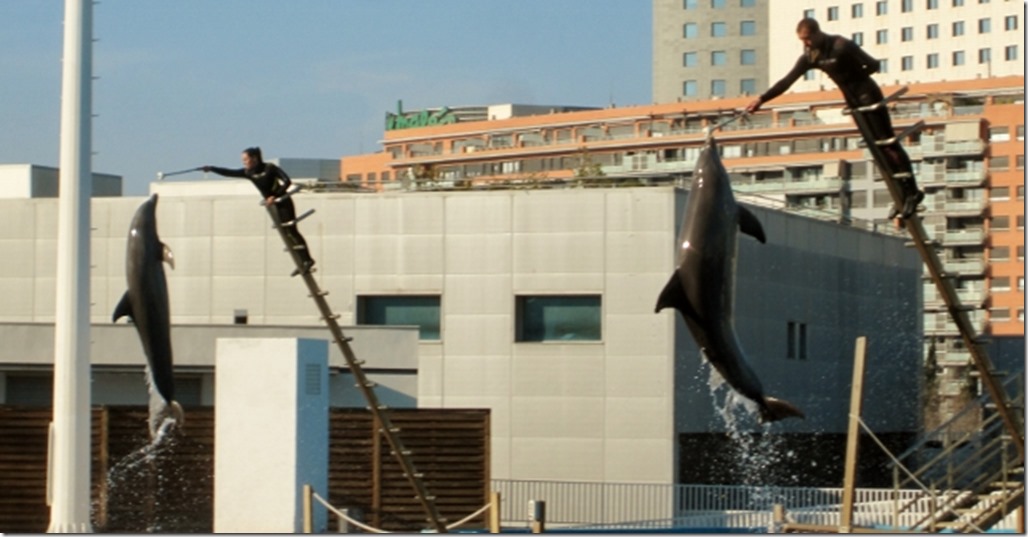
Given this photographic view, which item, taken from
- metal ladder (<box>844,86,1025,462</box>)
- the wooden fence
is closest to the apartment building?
the wooden fence

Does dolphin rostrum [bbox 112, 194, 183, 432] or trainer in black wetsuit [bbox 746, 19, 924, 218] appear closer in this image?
trainer in black wetsuit [bbox 746, 19, 924, 218]

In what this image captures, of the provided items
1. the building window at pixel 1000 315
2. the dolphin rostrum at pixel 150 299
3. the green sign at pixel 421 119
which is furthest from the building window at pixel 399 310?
the green sign at pixel 421 119

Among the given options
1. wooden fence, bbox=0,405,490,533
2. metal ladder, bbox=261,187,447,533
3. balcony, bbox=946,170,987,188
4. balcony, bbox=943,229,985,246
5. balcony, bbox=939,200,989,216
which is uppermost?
balcony, bbox=946,170,987,188

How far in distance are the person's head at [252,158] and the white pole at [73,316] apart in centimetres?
159

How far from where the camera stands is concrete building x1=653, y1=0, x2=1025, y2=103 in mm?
104625

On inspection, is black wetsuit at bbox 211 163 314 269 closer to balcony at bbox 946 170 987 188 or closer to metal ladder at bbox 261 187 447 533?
metal ladder at bbox 261 187 447 533

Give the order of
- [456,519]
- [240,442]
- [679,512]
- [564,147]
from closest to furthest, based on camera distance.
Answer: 1. [240,442]
2. [456,519]
3. [679,512]
4. [564,147]

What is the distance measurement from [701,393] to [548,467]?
339 cm

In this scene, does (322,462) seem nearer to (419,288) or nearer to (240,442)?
(240,442)

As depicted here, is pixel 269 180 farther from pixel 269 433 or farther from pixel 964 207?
pixel 964 207

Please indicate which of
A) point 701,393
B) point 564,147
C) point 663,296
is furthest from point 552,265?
point 564,147

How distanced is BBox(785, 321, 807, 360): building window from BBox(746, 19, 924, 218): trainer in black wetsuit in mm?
20508

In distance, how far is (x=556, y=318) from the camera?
39750 millimetres

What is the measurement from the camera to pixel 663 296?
17.0 m
